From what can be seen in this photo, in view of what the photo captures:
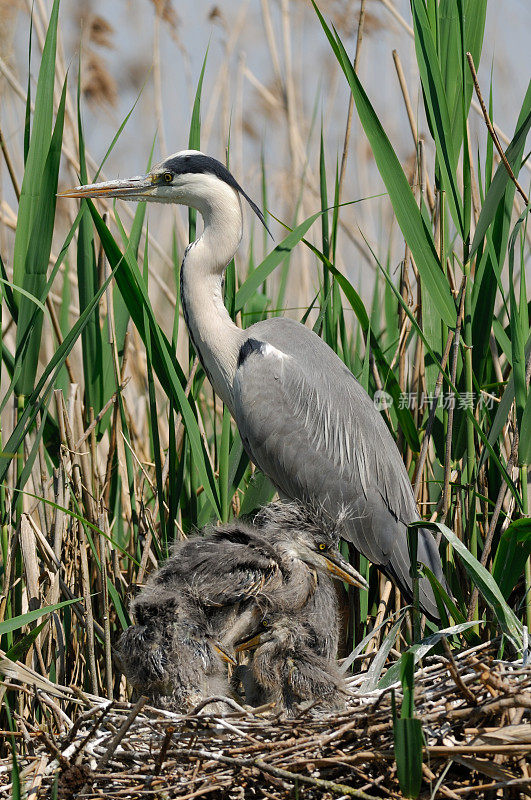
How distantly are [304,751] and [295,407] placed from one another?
1.41m

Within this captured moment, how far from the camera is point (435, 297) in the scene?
2311 millimetres

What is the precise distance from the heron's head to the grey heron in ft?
4.18

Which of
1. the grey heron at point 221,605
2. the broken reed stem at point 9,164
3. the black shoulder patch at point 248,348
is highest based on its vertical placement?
the broken reed stem at point 9,164

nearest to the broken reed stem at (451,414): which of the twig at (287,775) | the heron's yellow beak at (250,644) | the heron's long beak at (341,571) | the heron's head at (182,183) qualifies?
the heron's long beak at (341,571)

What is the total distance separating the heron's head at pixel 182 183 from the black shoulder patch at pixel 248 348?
434 millimetres

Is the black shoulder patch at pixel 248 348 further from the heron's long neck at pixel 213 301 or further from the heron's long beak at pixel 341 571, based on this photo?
the heron's long beak at pixel 341 571

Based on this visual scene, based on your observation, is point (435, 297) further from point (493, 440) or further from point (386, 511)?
point (386, 511)

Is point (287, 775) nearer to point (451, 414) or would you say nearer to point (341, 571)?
point (341, 571)

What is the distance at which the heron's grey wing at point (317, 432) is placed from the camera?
3012mm

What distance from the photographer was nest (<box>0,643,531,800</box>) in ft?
5.84

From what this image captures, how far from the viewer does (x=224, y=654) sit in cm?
221

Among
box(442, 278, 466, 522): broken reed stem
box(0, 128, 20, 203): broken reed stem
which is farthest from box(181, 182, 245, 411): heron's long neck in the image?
box(442, 278, 466, 522): broken reed stem

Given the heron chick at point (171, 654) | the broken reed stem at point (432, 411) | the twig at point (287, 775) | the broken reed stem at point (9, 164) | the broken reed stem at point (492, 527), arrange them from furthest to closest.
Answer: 1. the broken reed stem at point (9, 164)
2. the broken reed stem at point (432, 411)
3. the broken reed stem at point (492, 527)
4. the heron chick at point (171, 654)
5. the twig at point (287, 775)

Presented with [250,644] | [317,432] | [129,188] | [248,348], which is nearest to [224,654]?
[250,644]
